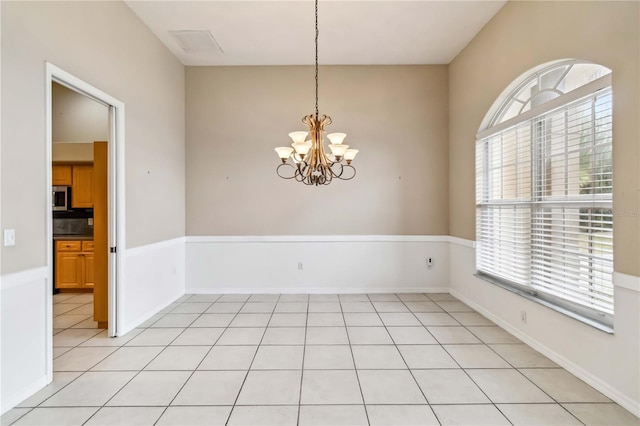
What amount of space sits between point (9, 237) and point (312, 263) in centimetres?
332

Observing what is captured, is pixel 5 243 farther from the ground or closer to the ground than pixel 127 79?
closer to the ground

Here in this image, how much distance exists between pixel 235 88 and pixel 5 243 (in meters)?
3.44

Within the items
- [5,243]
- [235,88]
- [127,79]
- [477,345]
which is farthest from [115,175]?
[477,345]

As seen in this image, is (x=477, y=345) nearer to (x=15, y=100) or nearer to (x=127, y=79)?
(x=15, y=100)

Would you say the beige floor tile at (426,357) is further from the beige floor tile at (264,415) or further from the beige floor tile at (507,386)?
the beige floor tile at (264,415)

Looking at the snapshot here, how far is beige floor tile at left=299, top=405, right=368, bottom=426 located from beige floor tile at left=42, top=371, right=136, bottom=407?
1.38m

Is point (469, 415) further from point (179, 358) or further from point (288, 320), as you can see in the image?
point (179, 358)

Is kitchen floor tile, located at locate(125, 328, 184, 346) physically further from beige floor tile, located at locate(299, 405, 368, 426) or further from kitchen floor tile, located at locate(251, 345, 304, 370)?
beige floor tile, located at locate(299, 405, 368, 426)

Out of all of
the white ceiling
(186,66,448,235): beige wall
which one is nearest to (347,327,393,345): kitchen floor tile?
(186,66,448,235): beige wall

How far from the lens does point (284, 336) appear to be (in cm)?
316

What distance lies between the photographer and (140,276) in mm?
3500

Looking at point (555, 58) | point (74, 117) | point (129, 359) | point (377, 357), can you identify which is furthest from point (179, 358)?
point (555, 58)

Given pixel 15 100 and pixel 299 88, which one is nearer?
pixel 15 100

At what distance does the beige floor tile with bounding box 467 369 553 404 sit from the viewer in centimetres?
212
